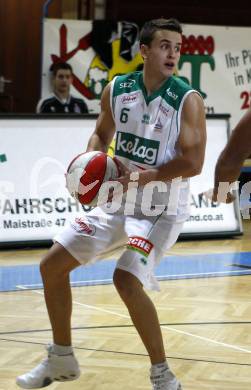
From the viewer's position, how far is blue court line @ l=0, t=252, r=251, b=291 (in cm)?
813

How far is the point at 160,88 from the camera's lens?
15.9 ft

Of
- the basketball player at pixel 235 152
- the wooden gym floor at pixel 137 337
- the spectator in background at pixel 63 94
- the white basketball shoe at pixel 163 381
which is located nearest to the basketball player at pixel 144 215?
the white basketball shoe at pixel 163 381

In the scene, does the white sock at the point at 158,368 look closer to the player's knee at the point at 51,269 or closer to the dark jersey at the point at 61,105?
the player's knee at the point at 51,269

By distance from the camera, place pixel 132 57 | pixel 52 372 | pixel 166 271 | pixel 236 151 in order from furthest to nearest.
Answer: pixel 132 57, pixel 166 271, pixel 52 372, pixel 236 151

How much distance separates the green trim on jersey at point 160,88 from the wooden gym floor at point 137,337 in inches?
63.4

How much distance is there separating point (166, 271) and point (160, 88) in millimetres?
4169

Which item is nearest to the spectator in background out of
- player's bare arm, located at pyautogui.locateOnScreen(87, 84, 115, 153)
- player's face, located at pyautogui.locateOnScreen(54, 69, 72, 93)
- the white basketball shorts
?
player's face, located at pyautogui.locateOnScreen(54, 69, 72, 93)

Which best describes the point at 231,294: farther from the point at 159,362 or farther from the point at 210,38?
the point at 210,38

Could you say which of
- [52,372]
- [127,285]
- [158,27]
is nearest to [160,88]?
[158,27]

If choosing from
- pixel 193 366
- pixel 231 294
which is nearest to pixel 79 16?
pixel 231 294

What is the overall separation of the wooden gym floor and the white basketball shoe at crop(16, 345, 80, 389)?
0.14m

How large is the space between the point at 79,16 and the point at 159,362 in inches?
401

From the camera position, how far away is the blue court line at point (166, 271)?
813 cm

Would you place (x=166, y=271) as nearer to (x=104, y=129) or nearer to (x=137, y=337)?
(x=137, y=337)
